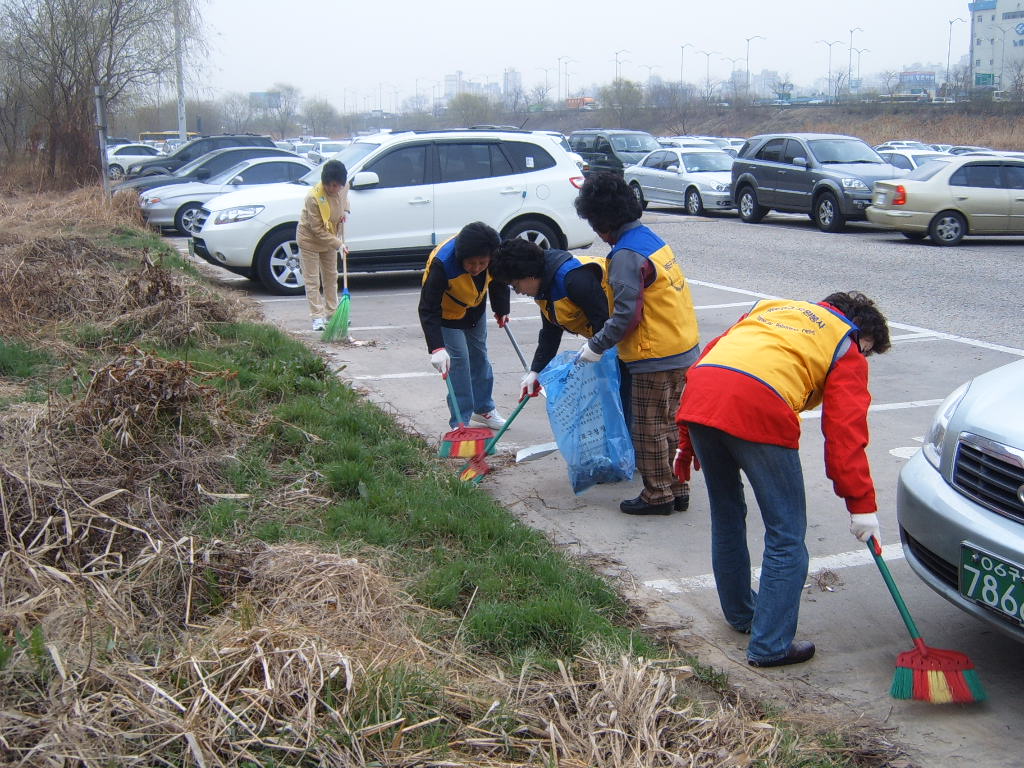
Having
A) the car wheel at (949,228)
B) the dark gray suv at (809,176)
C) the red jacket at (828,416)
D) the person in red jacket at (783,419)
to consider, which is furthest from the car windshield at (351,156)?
the dark gray suv at (809,176)

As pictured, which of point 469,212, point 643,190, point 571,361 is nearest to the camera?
point 571,361

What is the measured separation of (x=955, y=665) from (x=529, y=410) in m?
4.25

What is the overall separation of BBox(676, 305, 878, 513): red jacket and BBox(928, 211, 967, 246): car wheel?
1436 cm

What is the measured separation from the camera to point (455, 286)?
6113 millimetres

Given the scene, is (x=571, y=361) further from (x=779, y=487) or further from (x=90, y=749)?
(x=90, y=749)

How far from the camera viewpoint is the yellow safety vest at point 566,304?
5.40 meters

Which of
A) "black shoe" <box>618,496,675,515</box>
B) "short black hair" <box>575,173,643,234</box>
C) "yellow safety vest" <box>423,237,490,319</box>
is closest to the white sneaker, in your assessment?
"yellow safety vest" <box>423,237,490,319</box>

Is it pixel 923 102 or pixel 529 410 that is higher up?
pixel 923 102

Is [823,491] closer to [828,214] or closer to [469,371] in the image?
[469,371]

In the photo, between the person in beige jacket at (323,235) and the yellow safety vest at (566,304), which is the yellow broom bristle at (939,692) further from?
the person in beige jacket at (323,235)

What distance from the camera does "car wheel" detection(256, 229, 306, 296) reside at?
1188cm

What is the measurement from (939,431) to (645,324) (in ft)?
5.08

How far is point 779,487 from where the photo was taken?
3668mm

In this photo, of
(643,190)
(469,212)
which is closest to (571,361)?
(469,212)
